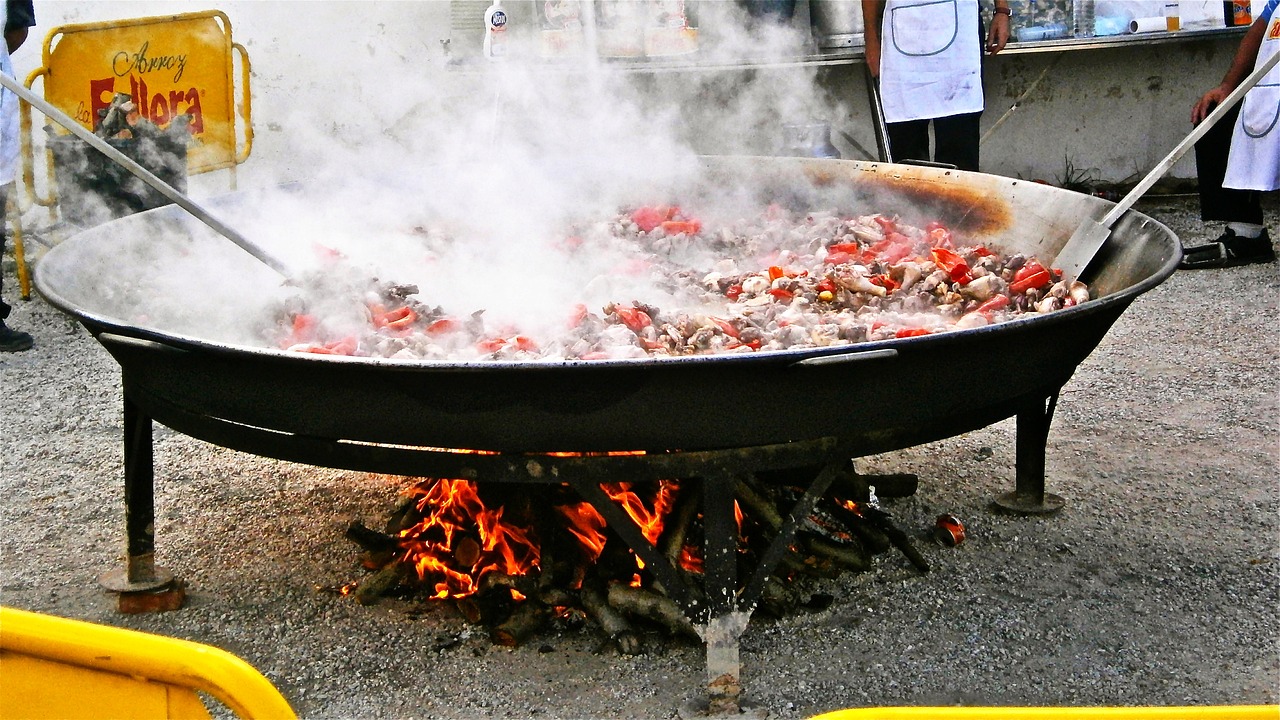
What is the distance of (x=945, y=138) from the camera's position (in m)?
6.15

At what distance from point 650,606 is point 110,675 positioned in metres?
1.69

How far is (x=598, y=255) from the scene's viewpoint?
3.52 metres

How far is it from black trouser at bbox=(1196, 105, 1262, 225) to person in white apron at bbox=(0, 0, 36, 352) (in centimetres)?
667

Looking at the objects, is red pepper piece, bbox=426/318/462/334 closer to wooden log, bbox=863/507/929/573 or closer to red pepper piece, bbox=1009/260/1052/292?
wooden log, bbox=863/507/929/573

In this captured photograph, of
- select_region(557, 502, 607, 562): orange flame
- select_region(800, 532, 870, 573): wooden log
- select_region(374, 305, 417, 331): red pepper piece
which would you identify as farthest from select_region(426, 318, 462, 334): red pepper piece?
select_region(800, 532, 870, 573): wooden log

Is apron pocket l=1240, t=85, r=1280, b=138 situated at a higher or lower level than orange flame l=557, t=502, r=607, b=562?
higher

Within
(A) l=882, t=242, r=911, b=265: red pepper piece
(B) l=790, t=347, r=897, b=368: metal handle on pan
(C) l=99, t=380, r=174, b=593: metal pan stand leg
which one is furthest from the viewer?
(A) l=882, t=242, r=911, b=265: red pepper piece

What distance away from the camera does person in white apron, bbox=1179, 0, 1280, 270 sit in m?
5.89

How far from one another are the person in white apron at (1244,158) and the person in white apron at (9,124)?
615cm

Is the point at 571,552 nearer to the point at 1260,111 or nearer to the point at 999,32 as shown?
the point at 999,32

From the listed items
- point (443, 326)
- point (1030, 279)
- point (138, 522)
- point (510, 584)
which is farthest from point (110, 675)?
point (1030, 279)

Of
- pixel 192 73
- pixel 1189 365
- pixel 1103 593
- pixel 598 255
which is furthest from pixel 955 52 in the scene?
pixel 192 73

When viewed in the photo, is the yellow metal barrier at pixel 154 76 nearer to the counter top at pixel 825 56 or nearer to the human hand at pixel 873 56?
the counter top at pixel 825 56

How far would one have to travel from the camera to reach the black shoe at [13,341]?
5.32 meters
